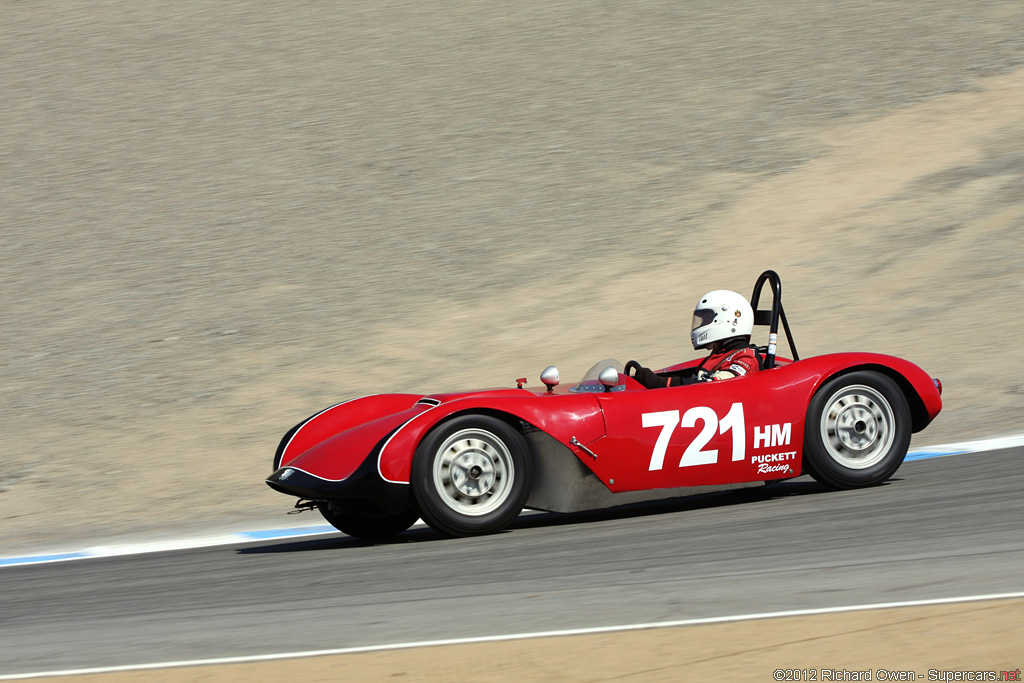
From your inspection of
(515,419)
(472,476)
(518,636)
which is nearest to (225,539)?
(472,476)

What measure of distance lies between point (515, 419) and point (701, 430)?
39.0 inches

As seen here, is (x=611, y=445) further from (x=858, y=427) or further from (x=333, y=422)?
(x=333, y=422)

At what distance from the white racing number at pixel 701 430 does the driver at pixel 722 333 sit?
58 centimetres

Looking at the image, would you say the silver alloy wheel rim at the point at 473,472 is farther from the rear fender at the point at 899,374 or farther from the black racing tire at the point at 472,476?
the rear fender at the point at 899,374

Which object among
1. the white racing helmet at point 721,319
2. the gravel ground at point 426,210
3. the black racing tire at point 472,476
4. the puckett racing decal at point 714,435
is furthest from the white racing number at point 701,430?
the gravel ground at point 426,210

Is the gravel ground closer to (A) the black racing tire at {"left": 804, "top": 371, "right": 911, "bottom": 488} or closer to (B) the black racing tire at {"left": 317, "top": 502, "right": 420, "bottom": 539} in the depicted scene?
(B) the black racing tire at {"left": 317, "top": 502, "right": 420, "bottom": 539}

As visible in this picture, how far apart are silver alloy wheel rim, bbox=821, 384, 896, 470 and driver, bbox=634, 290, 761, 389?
549mm

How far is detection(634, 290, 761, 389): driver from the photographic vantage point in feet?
23.4

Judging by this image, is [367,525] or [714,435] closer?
[714,435]

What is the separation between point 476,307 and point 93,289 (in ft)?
18.6

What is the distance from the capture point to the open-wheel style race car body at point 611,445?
6.28 metres

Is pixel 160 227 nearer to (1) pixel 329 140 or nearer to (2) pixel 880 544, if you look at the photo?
(1) pixel 329 140

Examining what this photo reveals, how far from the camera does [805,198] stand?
55.5 ft

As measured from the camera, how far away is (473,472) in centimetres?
634
